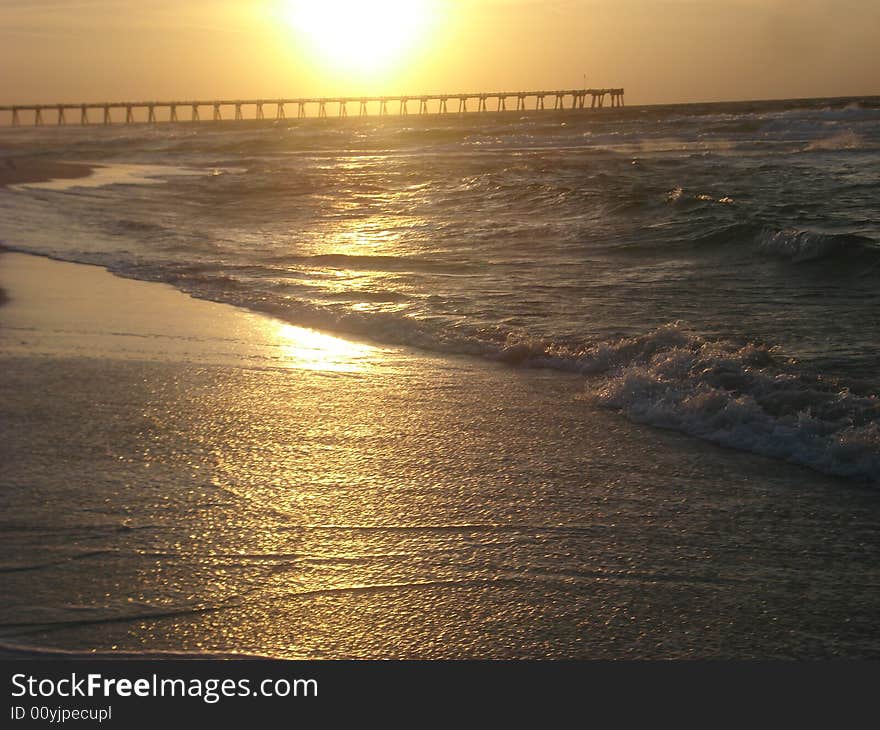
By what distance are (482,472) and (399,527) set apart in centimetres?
72

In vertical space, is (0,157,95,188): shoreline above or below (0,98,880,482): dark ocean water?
above

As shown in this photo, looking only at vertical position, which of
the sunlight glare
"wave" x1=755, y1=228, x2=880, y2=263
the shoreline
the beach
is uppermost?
the shoreline

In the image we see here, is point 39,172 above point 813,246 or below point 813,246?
above

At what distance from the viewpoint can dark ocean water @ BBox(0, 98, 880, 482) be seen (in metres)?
5.33

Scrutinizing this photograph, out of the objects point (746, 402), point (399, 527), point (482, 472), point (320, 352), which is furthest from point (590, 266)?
point (399, 527)

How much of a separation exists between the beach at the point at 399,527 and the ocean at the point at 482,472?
0.01 metres

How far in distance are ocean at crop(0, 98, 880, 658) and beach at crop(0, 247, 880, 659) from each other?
12 mm

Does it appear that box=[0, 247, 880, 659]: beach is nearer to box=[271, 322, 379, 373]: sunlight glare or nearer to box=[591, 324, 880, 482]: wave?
box=[591, 324, 880, 482]: wave

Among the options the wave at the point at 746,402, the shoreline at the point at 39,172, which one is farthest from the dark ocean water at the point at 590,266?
the shoreline at the point at 39,172

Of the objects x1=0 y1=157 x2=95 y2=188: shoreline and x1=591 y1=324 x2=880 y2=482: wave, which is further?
x1=0 y1=157 x2=95 y2=188: shoreline

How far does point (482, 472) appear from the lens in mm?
4250

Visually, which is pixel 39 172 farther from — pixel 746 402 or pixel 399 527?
pixel 399 527

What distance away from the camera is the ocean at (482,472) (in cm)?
296

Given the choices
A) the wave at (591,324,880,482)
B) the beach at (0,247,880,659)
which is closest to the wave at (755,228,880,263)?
the wave at (591,324,880,482)
